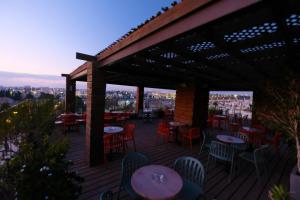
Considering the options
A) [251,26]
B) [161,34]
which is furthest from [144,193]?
[251,26]

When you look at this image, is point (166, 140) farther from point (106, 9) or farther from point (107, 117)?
point (106, 9)

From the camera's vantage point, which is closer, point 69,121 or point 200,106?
point 200,106

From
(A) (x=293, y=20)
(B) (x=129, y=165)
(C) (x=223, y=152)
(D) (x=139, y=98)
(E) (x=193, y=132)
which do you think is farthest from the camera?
(D) (x=139, y=98)

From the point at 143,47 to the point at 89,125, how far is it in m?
2.64

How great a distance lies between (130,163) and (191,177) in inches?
41.1

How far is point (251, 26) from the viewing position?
1.89 meters

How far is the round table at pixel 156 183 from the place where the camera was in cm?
188

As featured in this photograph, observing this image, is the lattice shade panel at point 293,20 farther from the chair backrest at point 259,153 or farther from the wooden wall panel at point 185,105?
the wooden wall panel at point 185,105

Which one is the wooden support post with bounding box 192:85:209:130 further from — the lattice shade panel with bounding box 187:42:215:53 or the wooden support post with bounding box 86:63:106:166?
the lattice shade panel with bounding box 187:42:215:53

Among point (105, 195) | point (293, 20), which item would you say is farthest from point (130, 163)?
point (293, 20)

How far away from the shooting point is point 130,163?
2.78 metres

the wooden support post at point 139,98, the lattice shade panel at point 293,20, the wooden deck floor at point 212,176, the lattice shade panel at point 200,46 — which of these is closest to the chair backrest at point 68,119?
the wooden deck floor at point 212,176

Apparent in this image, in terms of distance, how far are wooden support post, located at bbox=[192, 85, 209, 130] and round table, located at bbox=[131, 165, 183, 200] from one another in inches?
191

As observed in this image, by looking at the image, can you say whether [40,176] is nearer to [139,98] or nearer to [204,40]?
[204,40]
